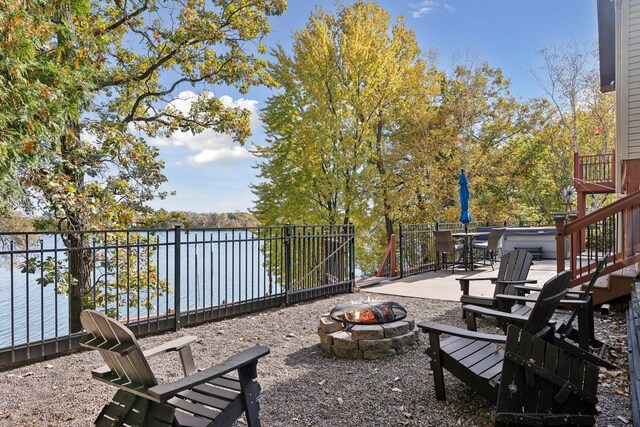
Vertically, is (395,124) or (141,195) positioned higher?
(395,124)

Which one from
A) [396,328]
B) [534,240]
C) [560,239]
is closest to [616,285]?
[560,239]

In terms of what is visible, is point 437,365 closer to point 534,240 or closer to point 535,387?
point 535,387

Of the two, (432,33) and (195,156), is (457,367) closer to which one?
(195,156)

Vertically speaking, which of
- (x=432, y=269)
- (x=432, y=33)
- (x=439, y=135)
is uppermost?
(x=432, y=33)

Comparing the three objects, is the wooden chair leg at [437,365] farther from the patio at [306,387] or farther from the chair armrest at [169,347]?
the chair armrest at [169,347]

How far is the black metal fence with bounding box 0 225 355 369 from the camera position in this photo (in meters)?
4.43

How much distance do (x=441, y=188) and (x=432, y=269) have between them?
8050mm

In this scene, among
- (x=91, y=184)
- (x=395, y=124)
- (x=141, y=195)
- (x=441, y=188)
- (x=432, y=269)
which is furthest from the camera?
(x=395, y=124)

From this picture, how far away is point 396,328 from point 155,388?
3.05 m

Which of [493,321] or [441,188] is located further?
[441,188]

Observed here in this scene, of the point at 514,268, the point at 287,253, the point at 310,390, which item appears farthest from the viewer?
the point at 287,253

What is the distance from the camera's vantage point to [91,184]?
303 inches

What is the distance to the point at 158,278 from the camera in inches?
227

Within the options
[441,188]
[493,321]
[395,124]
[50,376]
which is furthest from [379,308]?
[395,124]
